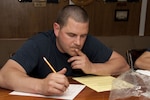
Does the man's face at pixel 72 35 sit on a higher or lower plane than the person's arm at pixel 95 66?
higher

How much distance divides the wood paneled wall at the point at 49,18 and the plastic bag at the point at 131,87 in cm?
210

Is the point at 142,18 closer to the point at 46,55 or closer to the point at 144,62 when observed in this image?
the point at 144,62

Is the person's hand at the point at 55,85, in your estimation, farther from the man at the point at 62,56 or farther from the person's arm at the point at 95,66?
the person's arm at the point at 95,66

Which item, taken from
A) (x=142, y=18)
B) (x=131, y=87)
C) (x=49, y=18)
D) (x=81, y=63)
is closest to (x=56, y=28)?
(x=81, y=63)

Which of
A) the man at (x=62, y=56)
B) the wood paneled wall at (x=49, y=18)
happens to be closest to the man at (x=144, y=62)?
the man at (x=62, y=56)

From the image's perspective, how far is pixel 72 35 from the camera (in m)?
1.78

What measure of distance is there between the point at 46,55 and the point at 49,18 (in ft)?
A: 5.21

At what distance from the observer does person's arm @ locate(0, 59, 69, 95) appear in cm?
136

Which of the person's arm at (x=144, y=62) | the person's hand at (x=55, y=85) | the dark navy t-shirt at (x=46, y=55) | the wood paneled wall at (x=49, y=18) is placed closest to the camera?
the person's hand at (x=55, y=85)

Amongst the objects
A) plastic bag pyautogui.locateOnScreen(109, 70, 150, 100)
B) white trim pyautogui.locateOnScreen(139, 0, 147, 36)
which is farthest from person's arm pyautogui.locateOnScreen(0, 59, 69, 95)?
white trim pyautogui.locateOnScreen(139, 0, 147, 36)

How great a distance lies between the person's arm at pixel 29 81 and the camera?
1.36m

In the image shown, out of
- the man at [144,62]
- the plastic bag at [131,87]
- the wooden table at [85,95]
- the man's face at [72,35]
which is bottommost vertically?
the man at [144,62]

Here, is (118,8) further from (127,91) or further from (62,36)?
(127,91)

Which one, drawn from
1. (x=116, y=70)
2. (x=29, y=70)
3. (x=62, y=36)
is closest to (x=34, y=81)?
(x=29, y=70)
